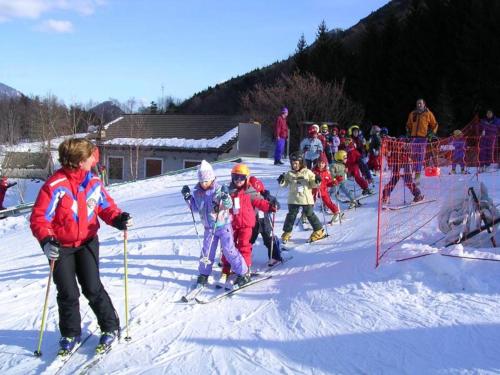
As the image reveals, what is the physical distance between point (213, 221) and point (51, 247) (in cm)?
220

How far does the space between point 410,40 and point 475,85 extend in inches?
292

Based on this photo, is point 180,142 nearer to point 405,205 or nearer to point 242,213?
point 405,205

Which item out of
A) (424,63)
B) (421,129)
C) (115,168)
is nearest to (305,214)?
(421,129)

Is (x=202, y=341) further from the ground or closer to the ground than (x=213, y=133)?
closer to the ground

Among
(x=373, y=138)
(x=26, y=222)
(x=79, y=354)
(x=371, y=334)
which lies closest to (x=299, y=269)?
(x=371, y=334)

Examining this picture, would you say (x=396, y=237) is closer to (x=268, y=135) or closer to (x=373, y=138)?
(x=373, y=138)

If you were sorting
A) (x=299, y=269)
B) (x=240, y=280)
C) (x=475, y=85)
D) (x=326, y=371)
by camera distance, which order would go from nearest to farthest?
(x=326, y=371) → (x=240, y=280) → (x=299, y=269) → (x=475, y=85)

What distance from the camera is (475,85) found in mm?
29281

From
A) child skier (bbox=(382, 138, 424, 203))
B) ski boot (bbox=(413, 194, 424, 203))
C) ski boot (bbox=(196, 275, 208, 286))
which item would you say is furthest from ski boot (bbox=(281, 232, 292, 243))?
ski boot (bbox=(413, 194, 424, 203))

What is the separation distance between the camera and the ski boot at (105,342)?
437cm

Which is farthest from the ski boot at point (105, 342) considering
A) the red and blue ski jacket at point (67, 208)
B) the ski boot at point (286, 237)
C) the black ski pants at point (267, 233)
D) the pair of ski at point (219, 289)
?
the ski boot at point (286, 237)

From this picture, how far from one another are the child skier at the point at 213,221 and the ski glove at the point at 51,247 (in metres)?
2.13

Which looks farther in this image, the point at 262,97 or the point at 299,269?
the point at 262,97

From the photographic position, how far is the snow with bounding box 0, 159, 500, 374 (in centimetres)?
400
